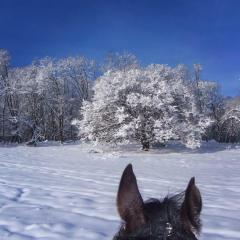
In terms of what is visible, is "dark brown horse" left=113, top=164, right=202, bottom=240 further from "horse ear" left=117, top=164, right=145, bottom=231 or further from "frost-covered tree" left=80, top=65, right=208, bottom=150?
"frost-covered tree" left=80, top=65, right=208, bottom=150

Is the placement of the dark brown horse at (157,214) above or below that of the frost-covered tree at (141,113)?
below

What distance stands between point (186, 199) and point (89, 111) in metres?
28.3

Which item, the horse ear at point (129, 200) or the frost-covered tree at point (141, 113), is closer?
the horse ear at point (129, 200)

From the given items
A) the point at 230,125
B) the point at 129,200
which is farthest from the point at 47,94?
the point at 129,200

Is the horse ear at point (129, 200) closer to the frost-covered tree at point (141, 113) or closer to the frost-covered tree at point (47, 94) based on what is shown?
the frost-covered tree at point (141, 113)

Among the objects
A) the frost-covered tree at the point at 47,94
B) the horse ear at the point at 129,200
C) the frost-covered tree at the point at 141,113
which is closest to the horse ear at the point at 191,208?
the horse ear at the point at 129,200

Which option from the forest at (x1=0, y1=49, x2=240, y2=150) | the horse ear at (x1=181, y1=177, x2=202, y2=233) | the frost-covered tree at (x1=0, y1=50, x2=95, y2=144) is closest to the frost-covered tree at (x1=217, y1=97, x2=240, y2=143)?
the forest at (x1=0, y1=49, x2=240, y2=150)

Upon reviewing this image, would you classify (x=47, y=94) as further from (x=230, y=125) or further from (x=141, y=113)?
(x=141, y=113)

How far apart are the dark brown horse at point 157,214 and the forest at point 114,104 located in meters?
25.7

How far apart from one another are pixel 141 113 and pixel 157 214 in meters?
26.9

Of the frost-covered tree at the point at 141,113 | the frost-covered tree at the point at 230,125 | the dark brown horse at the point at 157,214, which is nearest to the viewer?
the dark brown horse at the point at 157,214

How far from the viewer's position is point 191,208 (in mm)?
1264

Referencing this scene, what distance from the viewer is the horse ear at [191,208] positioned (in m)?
1.24

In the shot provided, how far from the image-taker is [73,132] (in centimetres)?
5416
